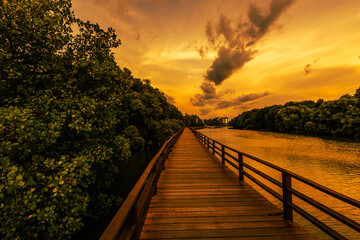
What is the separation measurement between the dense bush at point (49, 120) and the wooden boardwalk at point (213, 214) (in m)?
2.40

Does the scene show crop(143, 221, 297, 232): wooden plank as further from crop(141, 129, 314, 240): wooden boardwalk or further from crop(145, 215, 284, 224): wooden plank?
crop(145, 215, 284, 224): wooden plank

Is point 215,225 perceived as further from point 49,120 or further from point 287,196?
point 49,120

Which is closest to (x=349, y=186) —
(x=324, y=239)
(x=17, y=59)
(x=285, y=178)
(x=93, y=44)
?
(x=324, y=239)

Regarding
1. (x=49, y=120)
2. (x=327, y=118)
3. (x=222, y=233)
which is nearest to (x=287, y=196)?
(x=222, y=233)

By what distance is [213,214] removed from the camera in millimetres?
3693

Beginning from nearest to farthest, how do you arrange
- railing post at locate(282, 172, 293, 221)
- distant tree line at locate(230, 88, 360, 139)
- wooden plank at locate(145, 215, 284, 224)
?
railing post at locate(282, 172, 293, 221)
wooden plank at locate(145, 215, 284, 224)
distant tree line at locate(230, 88, 360, 139)

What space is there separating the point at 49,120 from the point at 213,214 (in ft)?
18.5

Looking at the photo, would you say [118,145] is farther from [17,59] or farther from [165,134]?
[165,134]

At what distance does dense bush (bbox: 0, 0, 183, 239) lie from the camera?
3.61 metres

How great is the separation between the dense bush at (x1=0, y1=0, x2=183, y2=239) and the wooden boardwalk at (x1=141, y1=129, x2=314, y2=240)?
2397 millimetres

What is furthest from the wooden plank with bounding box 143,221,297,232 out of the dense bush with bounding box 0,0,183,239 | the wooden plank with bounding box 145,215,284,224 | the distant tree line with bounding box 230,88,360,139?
the distant tree line with bounding box 230,88,360,139

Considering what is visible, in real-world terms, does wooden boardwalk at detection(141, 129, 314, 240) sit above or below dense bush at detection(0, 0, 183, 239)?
below

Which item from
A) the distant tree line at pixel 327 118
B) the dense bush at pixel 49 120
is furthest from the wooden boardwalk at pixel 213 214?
the distant tree line at pixel 327 118

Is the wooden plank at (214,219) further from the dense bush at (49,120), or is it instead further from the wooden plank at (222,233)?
the dense bush at (49,120)
